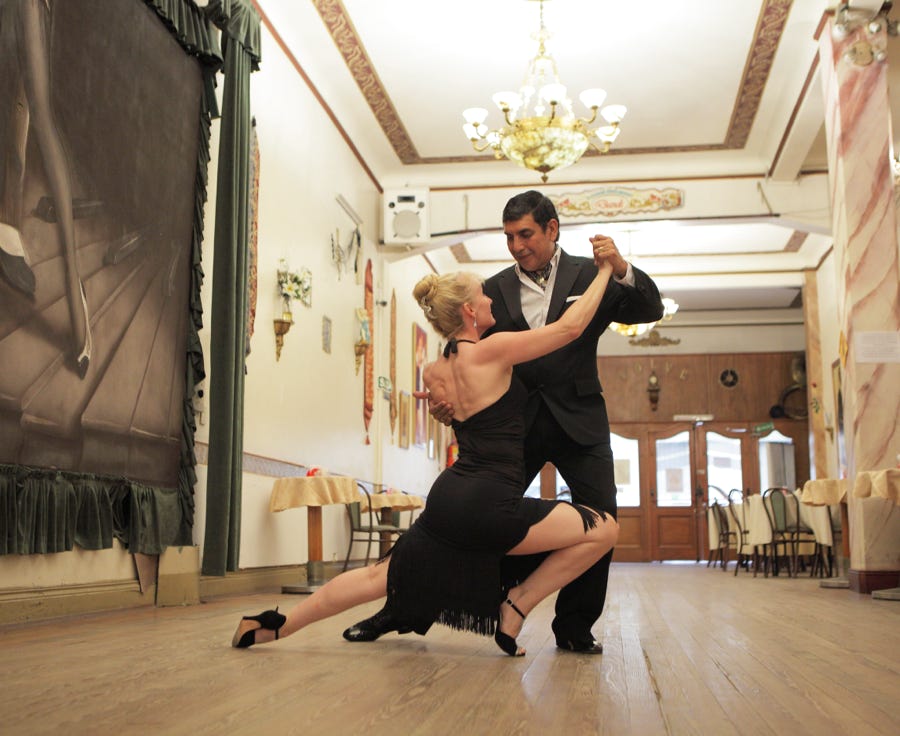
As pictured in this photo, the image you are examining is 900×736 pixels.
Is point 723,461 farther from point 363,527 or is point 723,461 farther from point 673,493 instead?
point 363,527

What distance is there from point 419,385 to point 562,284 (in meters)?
10.1

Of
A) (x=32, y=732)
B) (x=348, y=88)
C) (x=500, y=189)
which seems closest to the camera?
(x=32, y=732)

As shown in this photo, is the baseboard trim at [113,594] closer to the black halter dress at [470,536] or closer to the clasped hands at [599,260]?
the black halter dress at [470,536]

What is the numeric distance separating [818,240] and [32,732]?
12428 millimetres

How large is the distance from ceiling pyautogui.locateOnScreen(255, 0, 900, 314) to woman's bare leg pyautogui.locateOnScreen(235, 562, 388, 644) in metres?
5.32

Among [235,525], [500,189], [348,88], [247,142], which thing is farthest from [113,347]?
[500,189]

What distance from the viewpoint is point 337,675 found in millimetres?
2465

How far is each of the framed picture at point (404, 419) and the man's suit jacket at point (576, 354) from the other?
8.81 meters

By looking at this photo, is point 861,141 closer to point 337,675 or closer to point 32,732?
point 337,675

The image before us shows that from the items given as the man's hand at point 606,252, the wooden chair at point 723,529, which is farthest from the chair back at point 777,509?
the man's hand at point 606,252

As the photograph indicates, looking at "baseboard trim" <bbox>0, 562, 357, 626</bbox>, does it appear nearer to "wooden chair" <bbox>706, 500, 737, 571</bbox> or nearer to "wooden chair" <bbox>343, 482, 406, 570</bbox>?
"wooden chair" <bbox>343, 482, 406, 570</bbox>

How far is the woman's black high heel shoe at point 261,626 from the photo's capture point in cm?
298

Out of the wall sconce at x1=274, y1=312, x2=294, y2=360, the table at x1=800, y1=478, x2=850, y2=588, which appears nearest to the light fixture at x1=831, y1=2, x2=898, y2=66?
the table at x1=800, y1=478, x2=850, y2=588

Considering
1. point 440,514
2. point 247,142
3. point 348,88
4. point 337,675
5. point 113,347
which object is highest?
point 348,88
